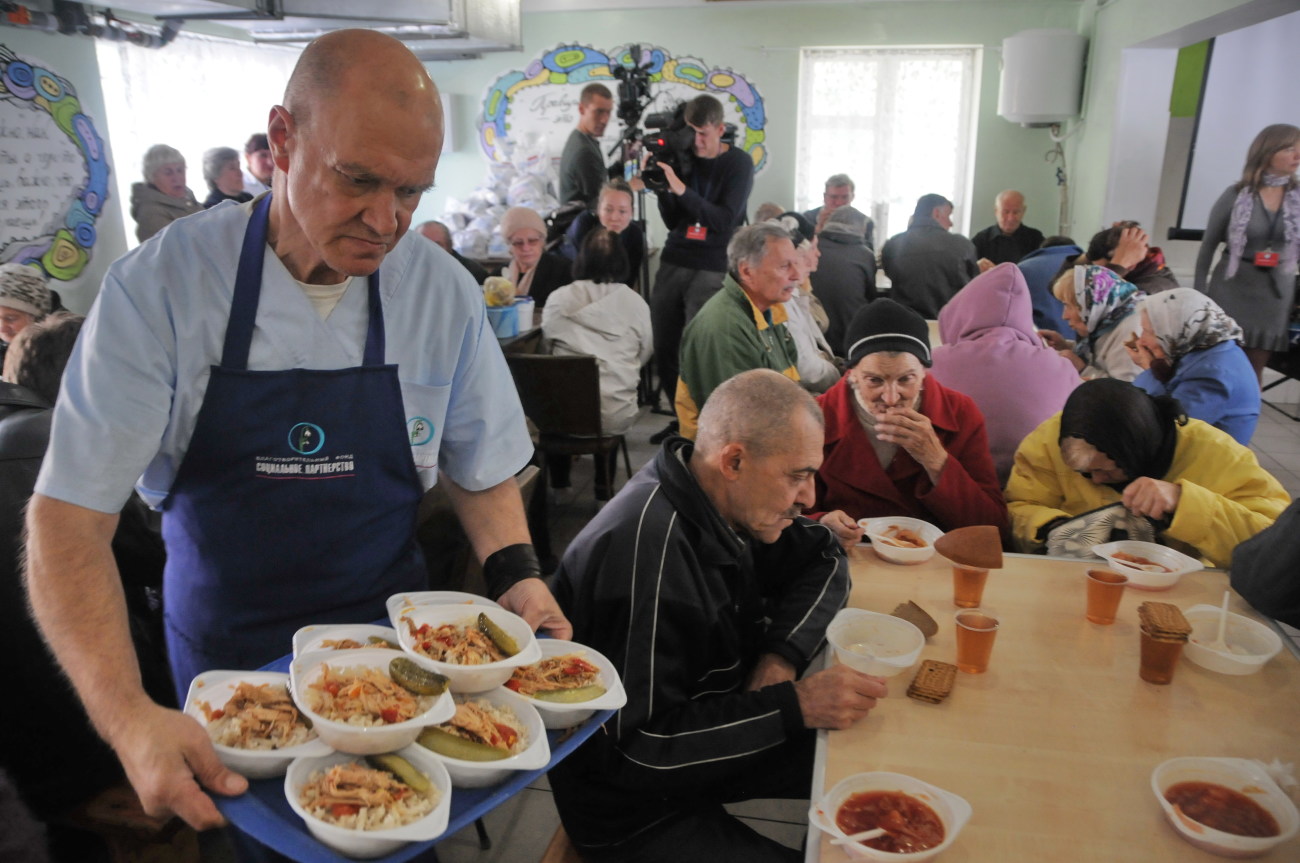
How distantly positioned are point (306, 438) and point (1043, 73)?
328 inches

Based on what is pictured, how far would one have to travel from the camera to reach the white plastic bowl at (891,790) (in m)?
1.15

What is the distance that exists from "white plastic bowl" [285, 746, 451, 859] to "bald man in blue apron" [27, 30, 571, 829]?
8cm

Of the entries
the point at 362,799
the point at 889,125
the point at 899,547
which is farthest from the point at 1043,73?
the point at 362,799

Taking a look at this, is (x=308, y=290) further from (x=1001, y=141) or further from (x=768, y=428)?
(x=1001, y=141)

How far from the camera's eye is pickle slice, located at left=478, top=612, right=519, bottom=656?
1.28 m

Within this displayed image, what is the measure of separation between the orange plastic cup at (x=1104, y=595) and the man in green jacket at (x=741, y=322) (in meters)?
1.94

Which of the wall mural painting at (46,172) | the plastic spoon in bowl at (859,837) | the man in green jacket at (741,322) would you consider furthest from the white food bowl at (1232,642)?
the wall mural painting at (46,172)

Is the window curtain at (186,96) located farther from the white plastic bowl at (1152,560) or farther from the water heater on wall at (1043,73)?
the water heater on wall at (1043,73)

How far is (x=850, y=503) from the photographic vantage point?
8.59ft

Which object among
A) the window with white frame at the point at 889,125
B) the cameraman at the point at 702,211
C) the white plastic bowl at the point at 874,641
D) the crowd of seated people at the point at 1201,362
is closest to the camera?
the white plastic bowl at the point at 874,641

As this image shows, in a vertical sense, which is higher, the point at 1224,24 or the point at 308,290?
the point at 1224,24

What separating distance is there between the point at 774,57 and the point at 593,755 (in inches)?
335

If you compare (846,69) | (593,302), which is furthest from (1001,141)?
(593,302)

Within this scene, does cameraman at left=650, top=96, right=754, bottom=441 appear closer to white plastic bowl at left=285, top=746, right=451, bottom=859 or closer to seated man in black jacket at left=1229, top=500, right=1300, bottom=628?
seated man in black jacket at left=1229, top=500, right=1300, bottom=628
